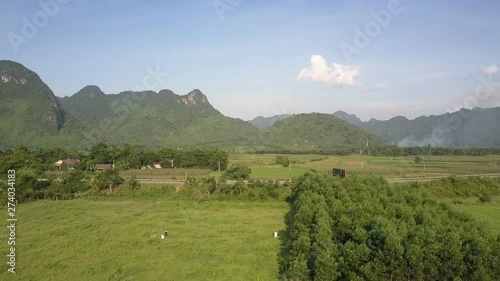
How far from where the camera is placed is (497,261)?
16.5 m

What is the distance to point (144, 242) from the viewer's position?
25953mm

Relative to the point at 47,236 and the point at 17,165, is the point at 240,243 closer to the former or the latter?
the point at 47,236

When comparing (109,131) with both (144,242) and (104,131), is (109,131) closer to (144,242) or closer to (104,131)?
(104,131)

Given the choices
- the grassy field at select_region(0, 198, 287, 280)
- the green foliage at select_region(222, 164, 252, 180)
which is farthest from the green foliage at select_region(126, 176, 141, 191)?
the green foliage at select_region(222, 164, 252, 180)

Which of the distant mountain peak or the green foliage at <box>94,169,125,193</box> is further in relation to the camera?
the distant mountain peak

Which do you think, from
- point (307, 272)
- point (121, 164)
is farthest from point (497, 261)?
point (121, 164)

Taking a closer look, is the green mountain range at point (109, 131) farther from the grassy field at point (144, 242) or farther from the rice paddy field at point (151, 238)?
the grassy field at point (144, 242)

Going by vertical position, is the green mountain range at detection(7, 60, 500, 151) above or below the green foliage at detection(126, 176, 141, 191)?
above

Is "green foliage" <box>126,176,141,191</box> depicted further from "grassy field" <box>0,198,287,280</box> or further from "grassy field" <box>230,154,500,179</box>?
"grassy field" <box>230,154,500,179</box>

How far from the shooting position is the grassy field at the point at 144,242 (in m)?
20.2

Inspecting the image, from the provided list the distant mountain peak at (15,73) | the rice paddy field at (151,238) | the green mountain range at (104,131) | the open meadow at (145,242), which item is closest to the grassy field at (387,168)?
the rice paddy field at (151,238)

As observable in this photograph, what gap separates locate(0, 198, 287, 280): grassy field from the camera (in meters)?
20.2

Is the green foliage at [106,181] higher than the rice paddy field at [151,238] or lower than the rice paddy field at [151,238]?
higher

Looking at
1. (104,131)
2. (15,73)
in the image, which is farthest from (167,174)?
(104,131)
